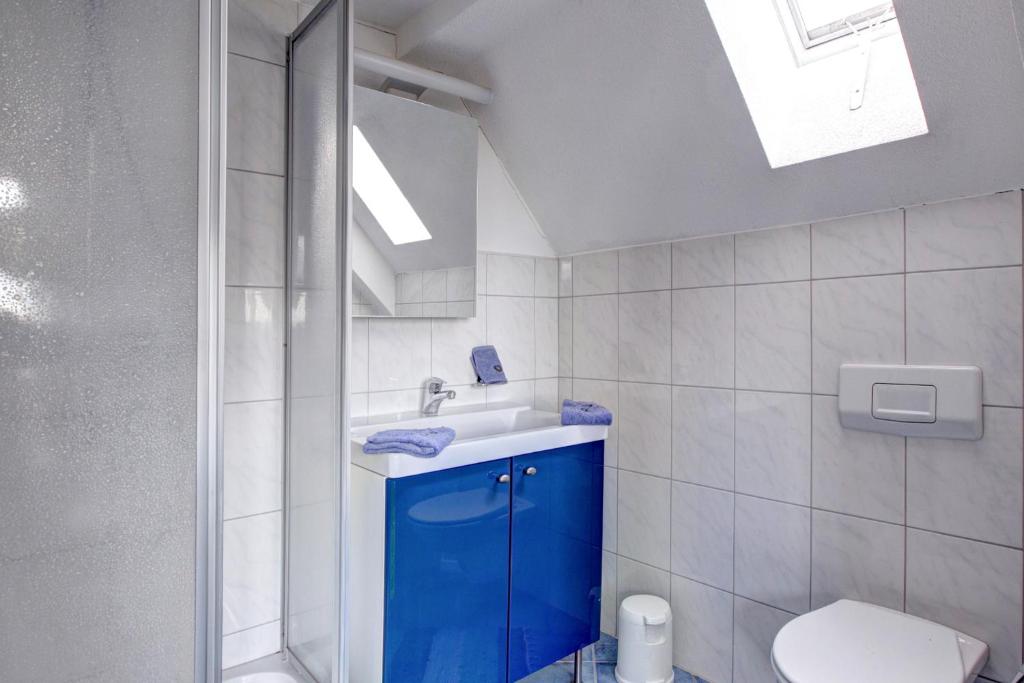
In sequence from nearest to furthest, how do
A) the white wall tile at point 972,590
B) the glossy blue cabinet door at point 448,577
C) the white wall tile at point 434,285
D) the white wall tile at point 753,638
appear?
the white wall tile at point 972,590 < the glossy blue cabinet door at point 448,577 < the white wall tile at point 753,638 < the white wall tile at point 434,285

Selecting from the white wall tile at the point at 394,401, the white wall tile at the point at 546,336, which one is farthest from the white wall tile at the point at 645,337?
the white wall tile at the point at 394,401

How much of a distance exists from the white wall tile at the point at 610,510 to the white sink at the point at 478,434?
1.06ft

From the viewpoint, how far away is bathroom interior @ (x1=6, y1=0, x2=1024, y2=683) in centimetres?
99

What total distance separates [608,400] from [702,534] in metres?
0.62

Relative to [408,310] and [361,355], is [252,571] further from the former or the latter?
[408,310]

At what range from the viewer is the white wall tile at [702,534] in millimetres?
2131

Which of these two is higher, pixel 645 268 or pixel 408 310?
pixel 645 268

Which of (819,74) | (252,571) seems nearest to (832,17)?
(819,74)

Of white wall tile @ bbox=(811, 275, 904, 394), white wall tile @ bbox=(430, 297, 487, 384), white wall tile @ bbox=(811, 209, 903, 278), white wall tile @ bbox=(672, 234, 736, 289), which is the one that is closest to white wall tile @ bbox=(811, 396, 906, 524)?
white wall tile @ bbox=(811, 275, 904, 394)

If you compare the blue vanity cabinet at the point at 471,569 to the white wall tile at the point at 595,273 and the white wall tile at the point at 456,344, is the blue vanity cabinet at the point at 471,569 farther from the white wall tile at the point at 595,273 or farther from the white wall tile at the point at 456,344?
the white wall tile at the point at 595,273

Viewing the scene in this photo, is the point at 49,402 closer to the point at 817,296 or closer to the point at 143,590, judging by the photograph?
the point at 143,590

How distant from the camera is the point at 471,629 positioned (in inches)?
74.9

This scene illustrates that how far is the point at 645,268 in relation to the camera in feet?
7.83

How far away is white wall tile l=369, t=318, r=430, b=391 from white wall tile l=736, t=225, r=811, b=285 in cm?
113
